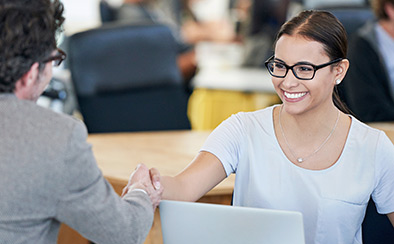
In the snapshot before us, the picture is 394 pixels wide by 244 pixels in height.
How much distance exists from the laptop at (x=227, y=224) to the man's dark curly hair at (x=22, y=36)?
0.43 meters

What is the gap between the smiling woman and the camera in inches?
57.7

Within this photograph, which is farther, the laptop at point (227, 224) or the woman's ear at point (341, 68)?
the woman's ear at point (341, 68)

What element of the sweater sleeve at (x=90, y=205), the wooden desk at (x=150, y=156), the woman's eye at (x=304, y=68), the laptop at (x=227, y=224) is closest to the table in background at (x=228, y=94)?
the wooden desk at (x=150, y=156)

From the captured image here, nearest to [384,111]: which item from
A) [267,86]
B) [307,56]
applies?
[267,86]

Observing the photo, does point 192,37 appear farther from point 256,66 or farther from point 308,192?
point 308,192

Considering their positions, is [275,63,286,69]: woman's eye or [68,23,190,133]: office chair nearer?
[275,63,286,69]: woman's eye

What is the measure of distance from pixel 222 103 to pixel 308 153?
2304 millimetres

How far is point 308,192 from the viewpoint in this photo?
150 centimetres

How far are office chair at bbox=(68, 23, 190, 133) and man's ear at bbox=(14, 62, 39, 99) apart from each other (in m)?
1.63

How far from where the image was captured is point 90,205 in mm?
1153

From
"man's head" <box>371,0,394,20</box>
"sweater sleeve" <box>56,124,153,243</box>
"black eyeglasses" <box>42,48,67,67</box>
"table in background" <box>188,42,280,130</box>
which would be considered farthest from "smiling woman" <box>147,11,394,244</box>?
"table in background" <box>188,42,280,130</box>

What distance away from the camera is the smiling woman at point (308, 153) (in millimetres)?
1467

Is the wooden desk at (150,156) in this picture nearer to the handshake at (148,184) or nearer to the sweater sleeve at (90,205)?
the handshake at (148,184)

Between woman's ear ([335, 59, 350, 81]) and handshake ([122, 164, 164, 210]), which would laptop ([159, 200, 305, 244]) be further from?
woman's ear ([335, 59, 350, 81])
